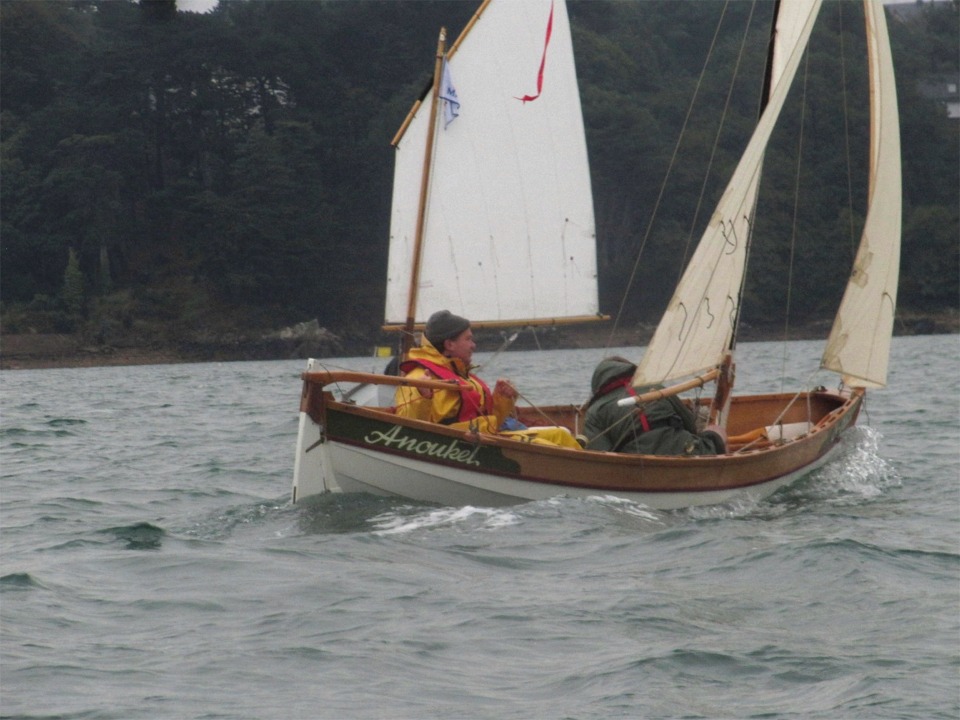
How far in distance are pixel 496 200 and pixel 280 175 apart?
55883 mm

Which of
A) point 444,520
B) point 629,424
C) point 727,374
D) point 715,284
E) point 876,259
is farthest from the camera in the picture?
point 876,259

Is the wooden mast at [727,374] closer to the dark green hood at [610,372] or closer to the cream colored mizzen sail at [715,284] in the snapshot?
the cream colored mizzen sail at [715,284]

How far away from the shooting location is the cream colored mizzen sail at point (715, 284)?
1248 cm

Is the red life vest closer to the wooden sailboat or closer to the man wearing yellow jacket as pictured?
the man wearing yellow jacket

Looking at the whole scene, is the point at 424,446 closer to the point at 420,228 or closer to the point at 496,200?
the point at 420,228

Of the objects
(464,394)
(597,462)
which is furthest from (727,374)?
(464,394)

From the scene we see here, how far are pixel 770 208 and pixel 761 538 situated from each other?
71478 mm

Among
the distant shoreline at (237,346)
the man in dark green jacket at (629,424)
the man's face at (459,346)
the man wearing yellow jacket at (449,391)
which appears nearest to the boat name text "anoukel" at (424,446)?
the man wearing yellow jacket at (449,391)

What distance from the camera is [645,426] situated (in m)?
12.0

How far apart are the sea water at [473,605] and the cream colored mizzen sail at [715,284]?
138 cm

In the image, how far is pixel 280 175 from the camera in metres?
73.0

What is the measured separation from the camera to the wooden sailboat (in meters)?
10.9

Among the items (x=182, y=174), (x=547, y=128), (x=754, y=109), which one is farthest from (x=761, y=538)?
(x=754, y=109)

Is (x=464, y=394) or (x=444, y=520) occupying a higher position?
(x=464, y=394)
